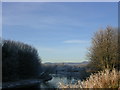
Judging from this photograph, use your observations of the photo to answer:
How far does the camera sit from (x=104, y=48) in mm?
17141

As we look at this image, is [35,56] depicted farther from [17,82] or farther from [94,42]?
[94,42]

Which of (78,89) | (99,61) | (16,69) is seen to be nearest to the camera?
(78,89)

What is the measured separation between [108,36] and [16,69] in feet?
37.5

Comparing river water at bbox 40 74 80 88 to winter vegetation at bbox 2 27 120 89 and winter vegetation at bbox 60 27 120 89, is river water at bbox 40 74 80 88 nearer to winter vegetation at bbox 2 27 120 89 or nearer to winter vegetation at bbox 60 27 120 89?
winter vegetation at bbox 2 27 120 89

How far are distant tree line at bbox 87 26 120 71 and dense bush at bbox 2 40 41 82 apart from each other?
8.88 metres

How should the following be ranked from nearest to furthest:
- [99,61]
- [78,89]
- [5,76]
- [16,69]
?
1. [78,89]
2. [99,61]
3. [5,76]
4. [16,69]

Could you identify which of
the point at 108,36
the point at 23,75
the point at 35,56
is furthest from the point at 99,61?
the point at 35,56

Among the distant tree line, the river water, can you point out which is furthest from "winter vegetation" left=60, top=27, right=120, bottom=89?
the river water

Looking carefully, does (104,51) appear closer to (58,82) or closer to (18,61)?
(18,61)

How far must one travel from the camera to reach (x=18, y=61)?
2661 cm

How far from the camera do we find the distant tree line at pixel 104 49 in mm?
16688

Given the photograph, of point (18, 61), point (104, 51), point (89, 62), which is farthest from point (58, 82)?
point (18, 61)

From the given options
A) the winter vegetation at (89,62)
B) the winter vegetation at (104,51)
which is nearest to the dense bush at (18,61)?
the winter vegetation at (89,62)

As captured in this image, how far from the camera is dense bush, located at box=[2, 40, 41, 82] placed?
79.3 feet
